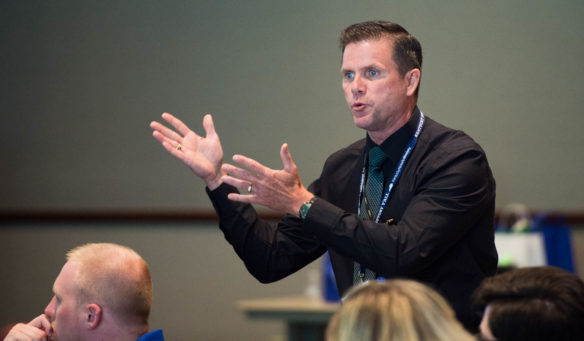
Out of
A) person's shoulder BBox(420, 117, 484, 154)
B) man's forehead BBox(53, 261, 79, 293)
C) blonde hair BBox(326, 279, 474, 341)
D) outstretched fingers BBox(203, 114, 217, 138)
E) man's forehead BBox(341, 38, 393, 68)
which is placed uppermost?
man's forehead BBox(341, 38, 393, 68)

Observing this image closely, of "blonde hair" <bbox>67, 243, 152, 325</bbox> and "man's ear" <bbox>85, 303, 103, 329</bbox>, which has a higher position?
"blonde hair" <bbox>67, 243, 152, 325</bbox>

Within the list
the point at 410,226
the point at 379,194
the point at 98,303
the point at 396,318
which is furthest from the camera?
the point at 379,194

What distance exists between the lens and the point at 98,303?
219 cm

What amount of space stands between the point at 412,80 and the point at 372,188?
0.37 meters

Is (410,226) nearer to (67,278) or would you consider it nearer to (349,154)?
(349,154)

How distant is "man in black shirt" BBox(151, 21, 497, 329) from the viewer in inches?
82.0

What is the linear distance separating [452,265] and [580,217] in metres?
2.95

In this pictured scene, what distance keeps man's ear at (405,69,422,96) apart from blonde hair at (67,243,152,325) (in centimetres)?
99

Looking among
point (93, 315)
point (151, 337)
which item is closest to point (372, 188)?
point (151, 337)

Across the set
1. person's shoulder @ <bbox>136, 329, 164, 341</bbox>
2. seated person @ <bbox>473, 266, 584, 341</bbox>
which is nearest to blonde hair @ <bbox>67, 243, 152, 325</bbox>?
person's shoulder @ <bbox>136, 329, 164, 341</bbox>

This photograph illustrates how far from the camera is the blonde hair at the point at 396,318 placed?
3.79 ft

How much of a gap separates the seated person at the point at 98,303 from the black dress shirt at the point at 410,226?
349mm

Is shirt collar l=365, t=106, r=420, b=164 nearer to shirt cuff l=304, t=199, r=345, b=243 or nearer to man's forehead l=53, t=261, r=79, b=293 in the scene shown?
shirt cuff l=304, t=199, r=345, b=243

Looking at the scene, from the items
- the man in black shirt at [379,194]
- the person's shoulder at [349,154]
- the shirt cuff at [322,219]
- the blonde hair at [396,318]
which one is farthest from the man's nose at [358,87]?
the blonde hair at [396,318]
